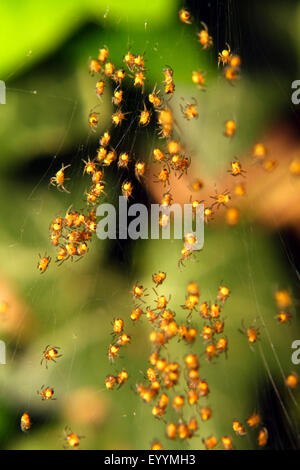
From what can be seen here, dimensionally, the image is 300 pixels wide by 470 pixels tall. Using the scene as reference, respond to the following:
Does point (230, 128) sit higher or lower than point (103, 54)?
lower

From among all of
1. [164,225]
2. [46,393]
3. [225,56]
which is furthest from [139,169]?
[46,393]

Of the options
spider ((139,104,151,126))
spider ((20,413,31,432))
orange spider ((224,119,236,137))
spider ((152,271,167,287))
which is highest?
spider ((139,104,151,126))

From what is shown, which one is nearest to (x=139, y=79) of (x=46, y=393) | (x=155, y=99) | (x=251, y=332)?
(x=155, y=99)

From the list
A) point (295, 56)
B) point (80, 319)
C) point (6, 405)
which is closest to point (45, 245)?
point (80, 319)

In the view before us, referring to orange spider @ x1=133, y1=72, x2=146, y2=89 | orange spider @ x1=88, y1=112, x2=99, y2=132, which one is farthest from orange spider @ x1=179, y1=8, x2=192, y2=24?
orange spider @ x1=88, y1=112, x2=99, y2=132

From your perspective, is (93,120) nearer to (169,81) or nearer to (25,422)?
(169,81)

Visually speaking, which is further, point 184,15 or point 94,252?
point 94,252

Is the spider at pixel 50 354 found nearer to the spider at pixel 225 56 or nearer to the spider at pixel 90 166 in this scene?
the spider at pixel 90 166

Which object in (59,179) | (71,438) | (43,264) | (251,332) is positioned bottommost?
(71,438)

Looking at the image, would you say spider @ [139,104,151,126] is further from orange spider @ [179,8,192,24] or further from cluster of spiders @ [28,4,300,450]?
orange spider @ [179,8,192,24]
